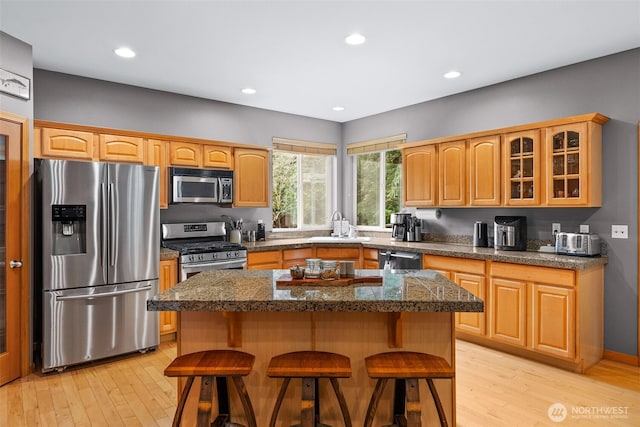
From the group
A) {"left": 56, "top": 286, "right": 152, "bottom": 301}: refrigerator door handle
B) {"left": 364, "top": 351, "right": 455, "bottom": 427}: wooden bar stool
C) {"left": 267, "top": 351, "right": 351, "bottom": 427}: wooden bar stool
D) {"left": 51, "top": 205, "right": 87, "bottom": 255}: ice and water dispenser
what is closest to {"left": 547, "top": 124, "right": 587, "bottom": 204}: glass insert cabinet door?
{"left": 364, "top": 351, "right": 455, "bottom": 427}: wooden bar stool

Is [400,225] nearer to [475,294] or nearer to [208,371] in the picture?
[475,294]

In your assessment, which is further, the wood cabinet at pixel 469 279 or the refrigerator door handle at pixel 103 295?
the wood cabinet at pixel 469 279

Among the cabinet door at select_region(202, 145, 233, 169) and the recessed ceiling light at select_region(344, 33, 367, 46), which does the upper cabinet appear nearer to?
the recessed ceiling light at select_region(344, 33, 367, 46)

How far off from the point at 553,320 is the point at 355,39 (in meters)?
2.80

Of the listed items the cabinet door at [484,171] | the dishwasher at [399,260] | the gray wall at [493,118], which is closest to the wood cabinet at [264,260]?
the gray wall at [493,118]

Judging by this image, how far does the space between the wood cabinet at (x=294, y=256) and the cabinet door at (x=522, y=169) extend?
231cm

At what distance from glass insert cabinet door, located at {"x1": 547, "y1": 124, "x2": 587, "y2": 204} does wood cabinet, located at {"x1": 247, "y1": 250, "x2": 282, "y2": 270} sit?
288 cm

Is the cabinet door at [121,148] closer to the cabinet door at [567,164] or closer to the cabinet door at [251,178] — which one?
the cabinet door at [251,178]

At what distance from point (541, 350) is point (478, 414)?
1159mm

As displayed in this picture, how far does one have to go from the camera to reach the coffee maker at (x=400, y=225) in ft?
16.3

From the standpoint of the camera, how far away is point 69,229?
133 inches

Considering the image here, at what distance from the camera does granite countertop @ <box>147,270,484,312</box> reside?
1.83 metres

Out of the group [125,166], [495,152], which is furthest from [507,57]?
[125,166]

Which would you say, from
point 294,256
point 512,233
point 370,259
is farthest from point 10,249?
point 512,233
